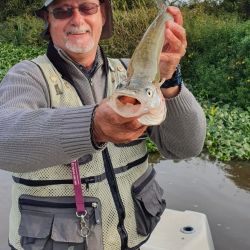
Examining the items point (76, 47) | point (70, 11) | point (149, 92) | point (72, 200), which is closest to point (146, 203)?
point (72, 200)

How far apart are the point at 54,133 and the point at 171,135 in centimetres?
107

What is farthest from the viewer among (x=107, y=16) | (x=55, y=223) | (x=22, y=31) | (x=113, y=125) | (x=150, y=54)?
(x=22, y=31)

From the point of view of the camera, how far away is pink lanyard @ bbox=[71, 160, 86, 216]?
269 centimetres

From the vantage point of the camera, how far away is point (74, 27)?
9.53ft

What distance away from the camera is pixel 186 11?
619 inches

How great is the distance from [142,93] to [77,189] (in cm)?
124

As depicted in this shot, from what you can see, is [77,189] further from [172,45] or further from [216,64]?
[216,64]

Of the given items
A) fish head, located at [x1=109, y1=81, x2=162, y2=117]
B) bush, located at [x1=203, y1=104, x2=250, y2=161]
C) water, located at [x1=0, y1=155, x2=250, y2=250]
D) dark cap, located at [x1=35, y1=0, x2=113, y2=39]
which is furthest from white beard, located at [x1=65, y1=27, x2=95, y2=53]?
bush, located at [x1=203, y1=104, x2=250, y2=161]

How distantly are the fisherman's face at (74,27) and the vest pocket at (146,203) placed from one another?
0.90 m

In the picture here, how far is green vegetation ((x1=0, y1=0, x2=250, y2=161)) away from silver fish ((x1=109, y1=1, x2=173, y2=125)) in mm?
6252

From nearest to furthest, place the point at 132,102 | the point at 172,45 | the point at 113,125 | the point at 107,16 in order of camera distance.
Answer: the point at 132,102, the point at 113,125, the point at 172,45, the point at 107,16

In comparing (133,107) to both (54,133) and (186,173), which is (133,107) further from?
(186,173)

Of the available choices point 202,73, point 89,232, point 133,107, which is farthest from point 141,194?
point 202,73

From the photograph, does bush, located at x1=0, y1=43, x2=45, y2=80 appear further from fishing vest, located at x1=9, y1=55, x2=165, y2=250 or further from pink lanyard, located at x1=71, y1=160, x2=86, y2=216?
pink lanyard, located at x1=71, y1=160, x2=86, y2=216
